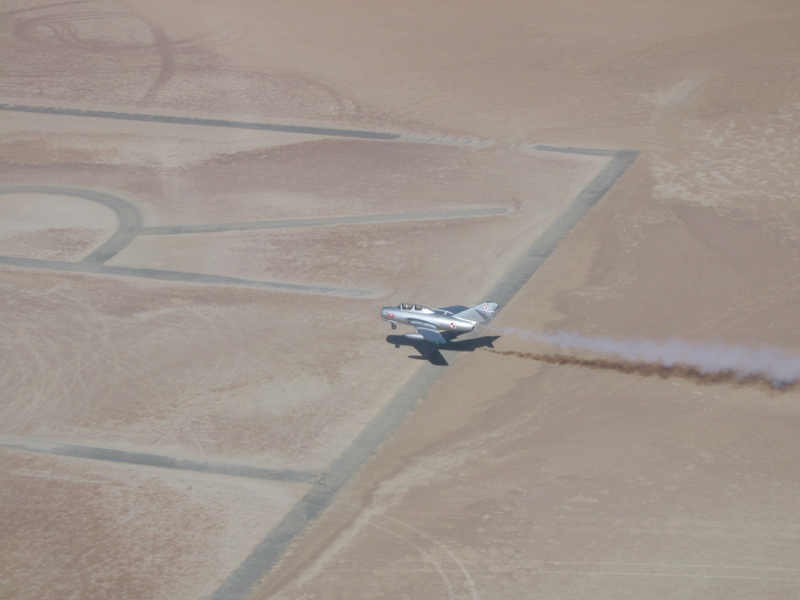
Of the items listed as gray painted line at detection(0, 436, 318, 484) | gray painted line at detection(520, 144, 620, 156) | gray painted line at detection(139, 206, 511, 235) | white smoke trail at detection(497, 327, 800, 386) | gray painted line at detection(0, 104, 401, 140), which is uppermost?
gray painted line at detection(0, 104, 401, 140)

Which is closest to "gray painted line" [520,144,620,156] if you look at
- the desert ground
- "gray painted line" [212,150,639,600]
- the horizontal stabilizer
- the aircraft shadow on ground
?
the desert ground

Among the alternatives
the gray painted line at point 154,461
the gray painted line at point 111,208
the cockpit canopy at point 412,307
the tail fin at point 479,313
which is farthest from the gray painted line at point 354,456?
the gray painted line at point 111,208

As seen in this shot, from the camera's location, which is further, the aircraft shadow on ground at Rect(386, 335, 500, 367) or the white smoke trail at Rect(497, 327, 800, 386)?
the aircraft shadow on ground at Rect(386, 335, 500, 367)

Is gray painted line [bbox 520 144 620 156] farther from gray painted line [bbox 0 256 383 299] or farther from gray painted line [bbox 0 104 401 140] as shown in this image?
gray painted line [bbox 0 256 383 299]

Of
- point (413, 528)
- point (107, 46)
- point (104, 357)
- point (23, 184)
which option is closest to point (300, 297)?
point (104, 357)

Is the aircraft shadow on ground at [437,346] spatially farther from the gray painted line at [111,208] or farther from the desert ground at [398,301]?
the gray painted line at [111,208]

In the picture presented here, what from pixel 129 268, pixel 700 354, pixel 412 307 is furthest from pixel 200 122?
pixel 700 354

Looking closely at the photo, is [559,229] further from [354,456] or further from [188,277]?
[354,456]
